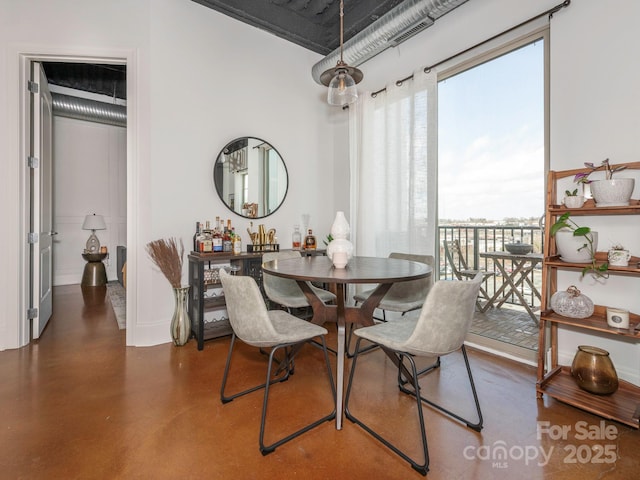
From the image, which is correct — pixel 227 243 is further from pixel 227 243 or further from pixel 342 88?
pixel 342 88

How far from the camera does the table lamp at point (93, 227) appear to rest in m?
5.21

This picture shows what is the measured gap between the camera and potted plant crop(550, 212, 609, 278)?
1.86 m

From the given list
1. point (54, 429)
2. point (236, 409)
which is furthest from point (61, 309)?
point (236, 409)

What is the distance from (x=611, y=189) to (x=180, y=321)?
3279 mm

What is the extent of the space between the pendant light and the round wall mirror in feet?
4.84

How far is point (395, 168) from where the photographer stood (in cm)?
318

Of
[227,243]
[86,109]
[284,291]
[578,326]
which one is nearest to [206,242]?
[227,243]

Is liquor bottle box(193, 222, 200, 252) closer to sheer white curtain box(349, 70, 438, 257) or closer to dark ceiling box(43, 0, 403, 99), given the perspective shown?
sheer white curtain box(349, 70, 438, 257)

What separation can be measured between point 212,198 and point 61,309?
8.36ft

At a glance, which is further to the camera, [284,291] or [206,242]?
[206,242]

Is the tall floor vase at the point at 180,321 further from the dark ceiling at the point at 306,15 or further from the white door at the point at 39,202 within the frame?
the dark ceiling at the point at 306,15

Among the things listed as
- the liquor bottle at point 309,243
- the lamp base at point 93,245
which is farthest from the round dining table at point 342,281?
the lamp base at point 93,245

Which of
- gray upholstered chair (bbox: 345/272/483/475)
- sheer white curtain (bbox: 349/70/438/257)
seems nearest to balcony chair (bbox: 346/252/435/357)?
sheer white curtain (bbox: 349/70/438/257)

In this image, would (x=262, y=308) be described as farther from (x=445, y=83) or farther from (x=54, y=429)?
(x=445, y=83)
